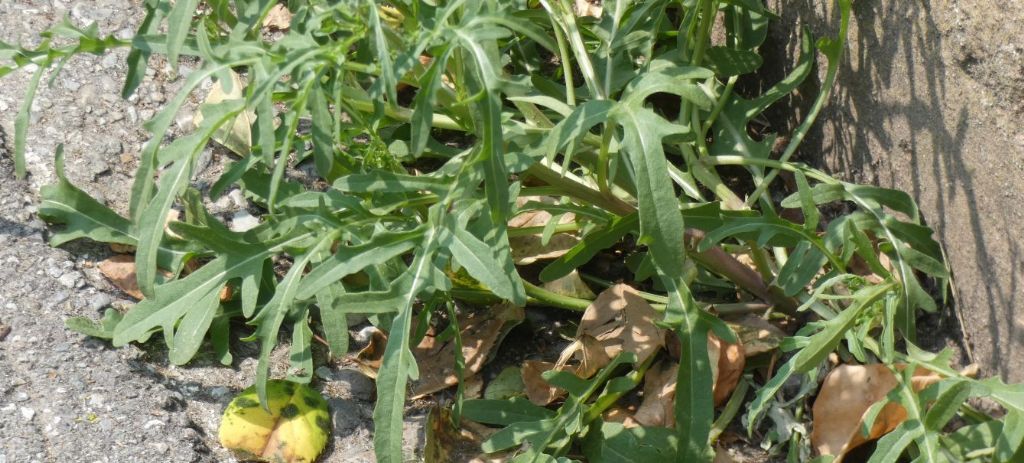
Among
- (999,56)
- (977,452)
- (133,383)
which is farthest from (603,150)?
(133,383)

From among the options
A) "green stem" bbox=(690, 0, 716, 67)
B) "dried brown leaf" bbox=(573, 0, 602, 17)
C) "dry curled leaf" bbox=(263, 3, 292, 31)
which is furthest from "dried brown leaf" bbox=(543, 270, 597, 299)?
"dry curled leaf" bbox=(263, 3, 292, 31)

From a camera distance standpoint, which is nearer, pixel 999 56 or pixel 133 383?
pixel 999 56

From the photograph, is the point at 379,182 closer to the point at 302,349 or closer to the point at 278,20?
the point at 302,349

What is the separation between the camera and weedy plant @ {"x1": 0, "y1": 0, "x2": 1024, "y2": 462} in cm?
179

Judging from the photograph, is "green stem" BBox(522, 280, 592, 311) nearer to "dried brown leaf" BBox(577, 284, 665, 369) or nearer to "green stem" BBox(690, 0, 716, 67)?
"dried brown leaf" BBox(577, 284, 665, 369)

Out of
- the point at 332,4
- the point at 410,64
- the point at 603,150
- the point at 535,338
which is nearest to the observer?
the point at 410,64

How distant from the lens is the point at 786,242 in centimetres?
217

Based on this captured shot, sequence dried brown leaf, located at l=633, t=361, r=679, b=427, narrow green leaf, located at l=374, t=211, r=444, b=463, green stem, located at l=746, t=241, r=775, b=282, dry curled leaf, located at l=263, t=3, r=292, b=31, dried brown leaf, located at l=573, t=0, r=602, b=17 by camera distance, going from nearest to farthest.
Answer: narrow green leaf, located at l=374, t=211, r=444, b=463 → dried brown leaf, located at l=633, t=361, r=679, b=427 → green stem, located at l=746, t=241, r=775, b=282 → dried brown leaf, located at l=573, t=0, r=602, b=17 → dry curled leaf, located at l=263, t=3, r=292, b=31

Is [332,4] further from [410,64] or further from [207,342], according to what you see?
[207,342]

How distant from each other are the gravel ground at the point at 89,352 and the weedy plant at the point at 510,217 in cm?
7

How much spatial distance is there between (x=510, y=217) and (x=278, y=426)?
25.3 inches

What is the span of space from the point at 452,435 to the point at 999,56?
125 cm

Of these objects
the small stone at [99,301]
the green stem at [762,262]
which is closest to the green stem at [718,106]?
the green stem at [762,262]

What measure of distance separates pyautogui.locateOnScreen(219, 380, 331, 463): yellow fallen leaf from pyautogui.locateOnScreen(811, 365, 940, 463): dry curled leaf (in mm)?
974
